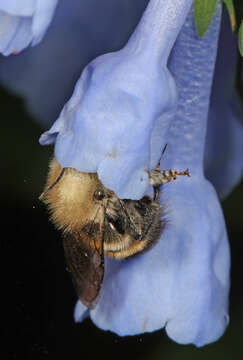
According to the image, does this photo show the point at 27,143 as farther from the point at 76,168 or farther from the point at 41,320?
the point at 76,168

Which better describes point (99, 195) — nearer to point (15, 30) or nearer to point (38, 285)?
point (15, 30)

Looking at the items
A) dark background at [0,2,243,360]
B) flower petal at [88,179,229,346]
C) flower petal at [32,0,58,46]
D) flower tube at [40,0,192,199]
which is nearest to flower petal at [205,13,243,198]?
dark background at [0,2,243,360]

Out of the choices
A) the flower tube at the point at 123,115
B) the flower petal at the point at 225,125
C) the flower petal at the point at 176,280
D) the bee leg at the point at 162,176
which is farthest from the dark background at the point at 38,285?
the flower tube at the point at 123,115

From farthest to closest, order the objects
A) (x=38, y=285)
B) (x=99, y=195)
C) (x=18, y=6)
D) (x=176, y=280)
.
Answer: (x=38, y=285)
(x=176, y=280)
(x=99, y=195)
(x=18, y=6)

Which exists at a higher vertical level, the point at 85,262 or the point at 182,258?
the point at 85,262

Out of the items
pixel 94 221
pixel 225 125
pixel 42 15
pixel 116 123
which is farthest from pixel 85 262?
pixel 225 125

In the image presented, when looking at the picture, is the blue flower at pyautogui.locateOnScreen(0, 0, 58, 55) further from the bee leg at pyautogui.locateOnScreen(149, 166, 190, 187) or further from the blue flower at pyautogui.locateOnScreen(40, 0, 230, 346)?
the bee leg at pyautogui.locateOnScreen(149, 166, 190, 187)
